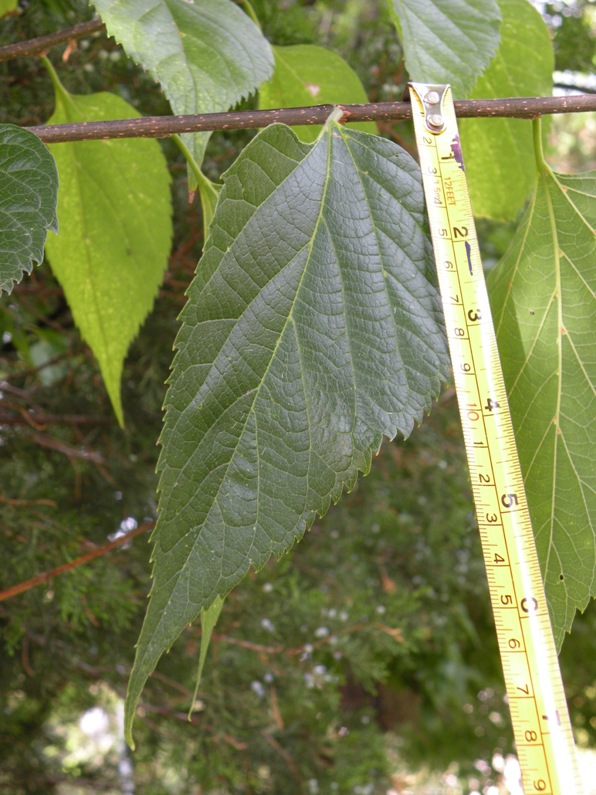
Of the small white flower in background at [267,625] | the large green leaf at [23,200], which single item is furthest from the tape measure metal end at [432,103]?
the small white flower in background at [267,625]

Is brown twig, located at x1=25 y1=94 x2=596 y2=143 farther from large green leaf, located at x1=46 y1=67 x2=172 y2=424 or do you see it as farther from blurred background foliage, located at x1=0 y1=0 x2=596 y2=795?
blurred background foliage, located at x1=0 y1=0 x2=596 y2=795

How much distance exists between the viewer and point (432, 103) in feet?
0.94

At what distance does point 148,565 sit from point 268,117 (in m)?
0.41

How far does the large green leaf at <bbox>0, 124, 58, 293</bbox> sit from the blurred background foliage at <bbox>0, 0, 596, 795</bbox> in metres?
0.28

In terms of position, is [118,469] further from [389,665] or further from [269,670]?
[389,665]

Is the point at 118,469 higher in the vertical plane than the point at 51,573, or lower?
higher

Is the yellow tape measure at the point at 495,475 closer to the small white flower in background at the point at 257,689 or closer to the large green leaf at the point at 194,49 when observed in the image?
A: the large green leaf at the point at 194,49

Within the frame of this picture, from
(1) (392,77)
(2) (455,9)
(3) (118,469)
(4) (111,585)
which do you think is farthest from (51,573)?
(1) (392,77)

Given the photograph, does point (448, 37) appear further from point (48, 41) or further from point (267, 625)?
point (267, 625)

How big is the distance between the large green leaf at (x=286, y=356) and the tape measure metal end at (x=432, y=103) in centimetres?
2

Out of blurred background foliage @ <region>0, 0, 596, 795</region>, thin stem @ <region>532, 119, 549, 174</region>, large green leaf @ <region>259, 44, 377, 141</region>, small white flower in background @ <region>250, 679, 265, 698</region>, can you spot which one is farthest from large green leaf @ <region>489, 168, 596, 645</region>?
small white flower in background @ <region>250, 679, 265, 698</region>

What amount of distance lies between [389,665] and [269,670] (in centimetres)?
53

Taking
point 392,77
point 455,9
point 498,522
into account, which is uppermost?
point 392,77

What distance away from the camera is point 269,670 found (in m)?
0.65
